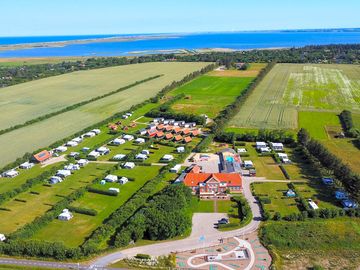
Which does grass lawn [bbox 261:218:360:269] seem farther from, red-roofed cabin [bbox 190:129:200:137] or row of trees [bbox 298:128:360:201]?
red-roofed cabin [bbox 190:129:200:137]

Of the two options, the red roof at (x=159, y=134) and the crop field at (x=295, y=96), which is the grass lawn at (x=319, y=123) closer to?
the crop field at (x=295, y=96)

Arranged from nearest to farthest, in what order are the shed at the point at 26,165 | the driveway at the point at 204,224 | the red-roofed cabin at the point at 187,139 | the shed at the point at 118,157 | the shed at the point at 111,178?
1. the driveway at the point at 204,224
2. the shed at the point at 111,178
3. the shed at the point at 26,165
4. the shed at the point at 118,157
5. the red-roofed cabin at the point at 187,139

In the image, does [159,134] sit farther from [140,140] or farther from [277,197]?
[277,197]

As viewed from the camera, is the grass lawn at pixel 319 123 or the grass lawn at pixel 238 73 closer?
the grass lawn at pixel 319 123

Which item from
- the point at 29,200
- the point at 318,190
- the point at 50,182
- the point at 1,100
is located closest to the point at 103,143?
the point at 50,182

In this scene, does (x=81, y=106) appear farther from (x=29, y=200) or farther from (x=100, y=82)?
(x=29, y=200)

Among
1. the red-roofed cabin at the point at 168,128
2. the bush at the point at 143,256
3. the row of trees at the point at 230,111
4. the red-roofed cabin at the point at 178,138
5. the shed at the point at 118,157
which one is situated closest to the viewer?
the bush at the point at 143,256

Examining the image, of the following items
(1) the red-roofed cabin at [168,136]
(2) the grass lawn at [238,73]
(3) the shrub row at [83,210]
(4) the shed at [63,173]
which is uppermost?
(2) the grass lawn at [238,73]

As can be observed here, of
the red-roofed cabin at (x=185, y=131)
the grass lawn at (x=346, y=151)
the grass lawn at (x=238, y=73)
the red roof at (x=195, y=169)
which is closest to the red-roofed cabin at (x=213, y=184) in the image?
the red roof at (x=195, y=169)
